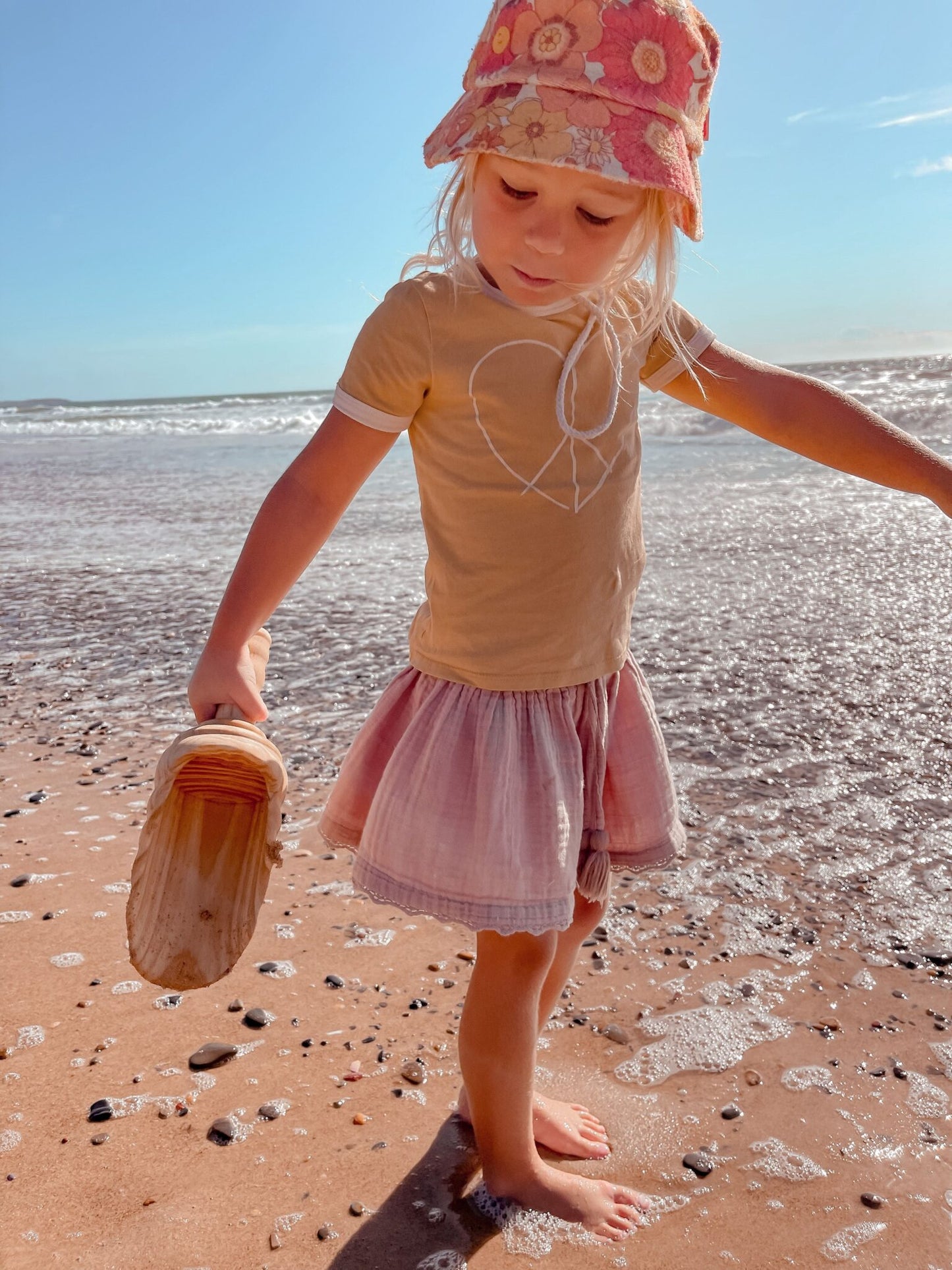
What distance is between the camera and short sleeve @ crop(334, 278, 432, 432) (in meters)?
1.50

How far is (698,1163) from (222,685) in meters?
1.12

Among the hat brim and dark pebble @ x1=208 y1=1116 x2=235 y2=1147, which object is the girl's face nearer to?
the hat brim

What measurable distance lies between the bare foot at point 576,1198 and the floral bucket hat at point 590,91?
1493 mm

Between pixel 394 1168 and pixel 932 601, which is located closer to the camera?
pixel 394 1168

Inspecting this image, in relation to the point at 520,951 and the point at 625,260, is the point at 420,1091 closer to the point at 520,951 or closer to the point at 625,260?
the point at 520,951

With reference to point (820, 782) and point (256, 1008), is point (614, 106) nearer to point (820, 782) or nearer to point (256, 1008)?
point (256, 1008)

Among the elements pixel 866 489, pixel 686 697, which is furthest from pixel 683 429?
pixel 686 697

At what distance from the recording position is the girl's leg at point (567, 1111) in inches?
71.5

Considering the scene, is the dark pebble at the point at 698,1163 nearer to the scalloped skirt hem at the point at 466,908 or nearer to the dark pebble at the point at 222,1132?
the scalloped skirt hem at the point at 466,908

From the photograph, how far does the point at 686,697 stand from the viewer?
148 inches

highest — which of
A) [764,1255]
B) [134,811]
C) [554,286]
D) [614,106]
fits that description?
[614,106]

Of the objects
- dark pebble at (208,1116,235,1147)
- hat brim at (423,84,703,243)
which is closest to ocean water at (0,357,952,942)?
hat brim at (423,84,703,243)

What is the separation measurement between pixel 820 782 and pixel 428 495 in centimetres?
192

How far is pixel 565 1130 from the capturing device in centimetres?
182
